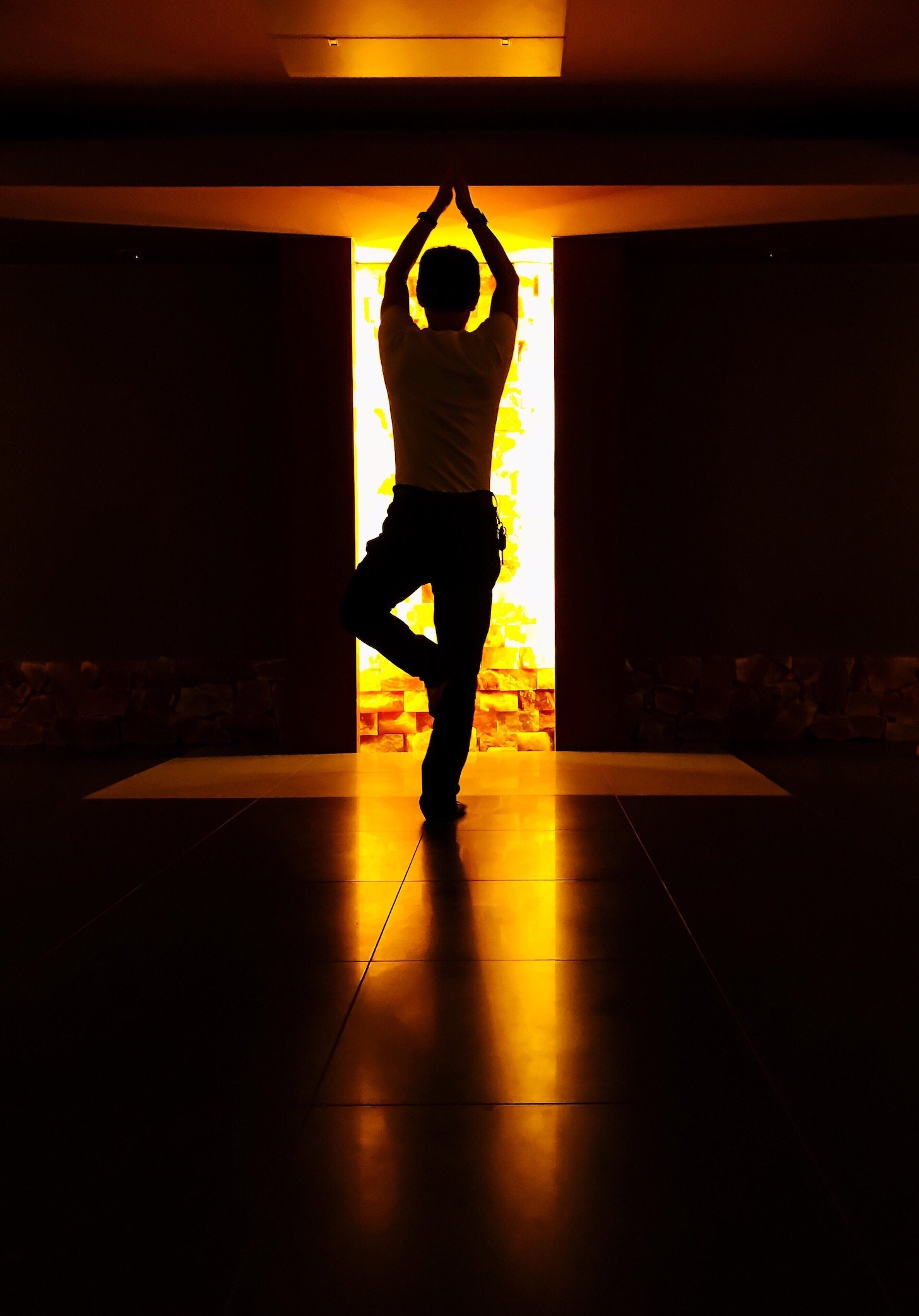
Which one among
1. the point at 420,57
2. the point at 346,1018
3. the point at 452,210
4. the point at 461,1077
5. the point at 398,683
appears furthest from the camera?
the point at 398,683

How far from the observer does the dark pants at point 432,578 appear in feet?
9.18

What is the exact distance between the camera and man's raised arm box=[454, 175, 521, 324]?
285cm

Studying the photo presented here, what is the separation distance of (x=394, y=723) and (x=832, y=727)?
1800 mm

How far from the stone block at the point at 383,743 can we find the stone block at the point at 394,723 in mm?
16

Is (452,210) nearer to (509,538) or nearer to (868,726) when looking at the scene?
(509,538)

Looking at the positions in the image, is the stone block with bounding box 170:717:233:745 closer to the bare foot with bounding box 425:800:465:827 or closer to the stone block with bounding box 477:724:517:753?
the stone block with bounding box 477:724:517:753

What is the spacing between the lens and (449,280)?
9.41ft

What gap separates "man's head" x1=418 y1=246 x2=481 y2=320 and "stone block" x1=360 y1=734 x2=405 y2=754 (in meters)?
2.04

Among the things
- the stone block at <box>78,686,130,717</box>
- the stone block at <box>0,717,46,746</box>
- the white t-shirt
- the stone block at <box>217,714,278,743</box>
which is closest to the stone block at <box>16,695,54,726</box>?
the stone block at <box>0,717,46,746</box>

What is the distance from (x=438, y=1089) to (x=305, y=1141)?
0.61 ft

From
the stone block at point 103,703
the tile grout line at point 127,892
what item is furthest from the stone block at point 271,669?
the tile grout line at point 127,892

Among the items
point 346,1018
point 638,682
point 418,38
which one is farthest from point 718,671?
point 346,1018

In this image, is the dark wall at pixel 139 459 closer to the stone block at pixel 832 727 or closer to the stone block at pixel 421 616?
the stone block at pixel 421 616

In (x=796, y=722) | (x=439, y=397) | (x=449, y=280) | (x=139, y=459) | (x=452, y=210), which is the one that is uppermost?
(x=452, y=210)
